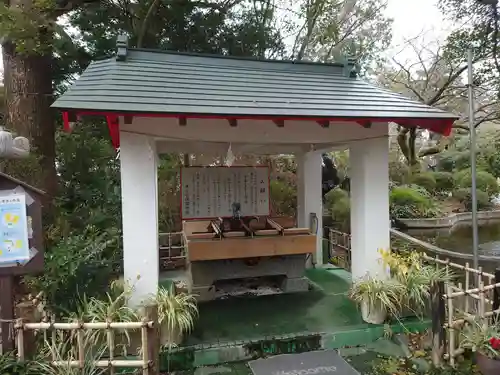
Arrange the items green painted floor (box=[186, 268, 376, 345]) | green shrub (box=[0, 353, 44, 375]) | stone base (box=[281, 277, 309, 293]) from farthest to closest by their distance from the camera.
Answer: stone base (box=[281, 277, 309, 293]) → green painted floor (box=[186, 268, 376, 345]) → green shrub (box=[0, 353, 44, 375])

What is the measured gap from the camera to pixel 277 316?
5270 millimetres

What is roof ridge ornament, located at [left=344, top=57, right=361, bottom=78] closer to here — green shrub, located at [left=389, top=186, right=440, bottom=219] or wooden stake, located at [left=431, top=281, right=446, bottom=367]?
wooden stake, located at [left=431, top=281, right=446, bottom=367]

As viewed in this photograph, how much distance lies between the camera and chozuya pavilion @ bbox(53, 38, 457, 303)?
14.8 feet

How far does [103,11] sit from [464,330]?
932 cm

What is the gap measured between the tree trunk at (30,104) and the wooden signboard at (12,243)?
4093 millimetres

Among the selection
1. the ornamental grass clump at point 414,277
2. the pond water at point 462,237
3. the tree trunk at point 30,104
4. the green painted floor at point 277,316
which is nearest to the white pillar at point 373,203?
the ornamental grass clump at point 414,277

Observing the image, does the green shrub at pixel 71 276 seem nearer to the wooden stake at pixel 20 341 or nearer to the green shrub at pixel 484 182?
the wooden stake at pixel 20 341

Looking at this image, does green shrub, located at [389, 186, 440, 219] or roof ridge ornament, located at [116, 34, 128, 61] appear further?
green shrub, located at [389, 186, 440, 219]

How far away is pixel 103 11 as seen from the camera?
828cm

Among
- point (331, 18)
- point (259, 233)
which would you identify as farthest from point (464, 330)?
point (331, 18)

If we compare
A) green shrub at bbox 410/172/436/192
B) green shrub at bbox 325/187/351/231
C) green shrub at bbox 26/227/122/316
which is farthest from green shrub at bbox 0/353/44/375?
green shrub at bbox 410/172/436/192

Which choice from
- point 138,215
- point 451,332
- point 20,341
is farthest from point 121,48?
point 451,332

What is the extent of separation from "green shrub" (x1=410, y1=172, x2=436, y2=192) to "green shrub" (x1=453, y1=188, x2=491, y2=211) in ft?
4.33

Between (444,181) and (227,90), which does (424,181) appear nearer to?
(444,181)
